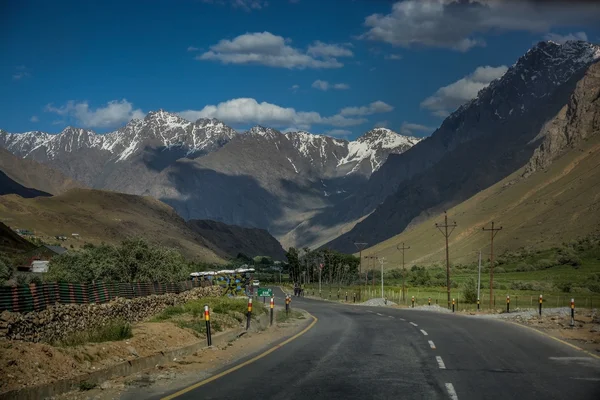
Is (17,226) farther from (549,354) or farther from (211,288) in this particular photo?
(549,354)

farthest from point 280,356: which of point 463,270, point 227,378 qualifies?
point 463,270

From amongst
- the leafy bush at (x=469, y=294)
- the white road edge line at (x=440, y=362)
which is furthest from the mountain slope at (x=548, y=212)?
the white road edge line at (x=440, y=362)

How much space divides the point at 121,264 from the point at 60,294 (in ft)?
105

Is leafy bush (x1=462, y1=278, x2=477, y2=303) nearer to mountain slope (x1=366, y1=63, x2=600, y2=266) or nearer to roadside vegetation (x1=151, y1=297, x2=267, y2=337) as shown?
roadside vegetation (x1=151, y1=297, x2=267, y2=337)

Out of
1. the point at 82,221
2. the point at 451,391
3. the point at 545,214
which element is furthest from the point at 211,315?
the point at 545,214

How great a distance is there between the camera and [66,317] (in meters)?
22.7

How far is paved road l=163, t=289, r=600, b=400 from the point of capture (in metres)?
14.3

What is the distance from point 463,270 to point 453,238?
36.4m

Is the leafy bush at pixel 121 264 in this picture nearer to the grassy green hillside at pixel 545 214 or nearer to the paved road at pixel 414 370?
the paved road at pixel 414 370

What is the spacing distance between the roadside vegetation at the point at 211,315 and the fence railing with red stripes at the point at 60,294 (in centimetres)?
250

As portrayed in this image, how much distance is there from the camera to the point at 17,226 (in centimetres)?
13738

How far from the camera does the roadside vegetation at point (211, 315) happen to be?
83.3 ft

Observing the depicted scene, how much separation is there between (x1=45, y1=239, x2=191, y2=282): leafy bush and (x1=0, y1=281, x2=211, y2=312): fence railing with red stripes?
44.2ft

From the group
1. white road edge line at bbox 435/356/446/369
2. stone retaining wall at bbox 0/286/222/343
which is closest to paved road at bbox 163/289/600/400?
white road edge line at bbox 435/356/446/369
